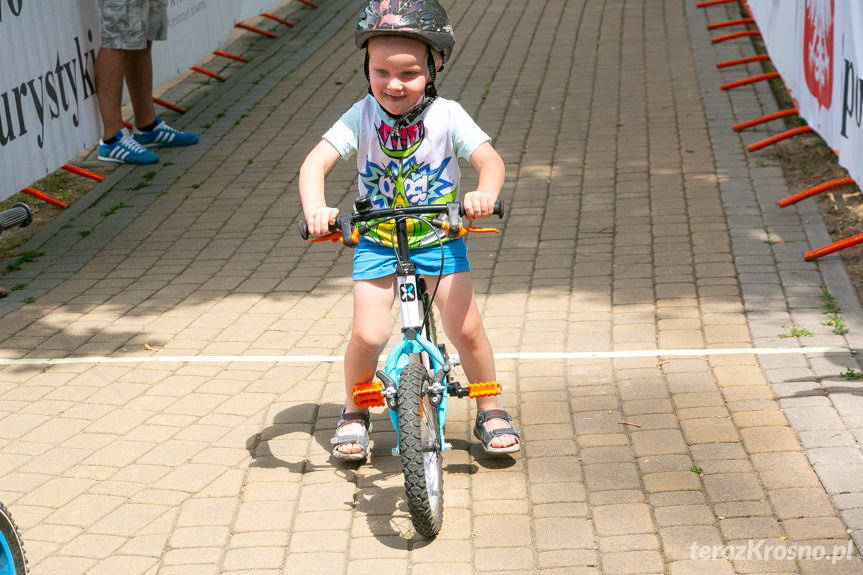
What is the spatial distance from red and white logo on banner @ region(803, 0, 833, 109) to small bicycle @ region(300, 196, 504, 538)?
181 inches

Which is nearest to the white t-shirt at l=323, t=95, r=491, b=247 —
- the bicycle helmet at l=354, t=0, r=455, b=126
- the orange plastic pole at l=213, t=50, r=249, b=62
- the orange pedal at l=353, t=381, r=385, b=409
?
the bicycle helmet at l=354, t=0, r=455, b=126

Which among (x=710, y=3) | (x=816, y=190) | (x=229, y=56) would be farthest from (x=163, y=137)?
(x=710, y=3)

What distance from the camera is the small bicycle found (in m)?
3.66

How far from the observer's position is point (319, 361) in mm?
5590

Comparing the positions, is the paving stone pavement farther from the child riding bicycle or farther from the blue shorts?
the blue shorts

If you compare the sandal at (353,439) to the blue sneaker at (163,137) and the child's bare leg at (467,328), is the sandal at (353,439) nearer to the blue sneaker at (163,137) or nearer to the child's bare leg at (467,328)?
the child's bare leg at (467,328)

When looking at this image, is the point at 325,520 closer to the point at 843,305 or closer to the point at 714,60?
the point at 843,305

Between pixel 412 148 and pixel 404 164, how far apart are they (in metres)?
0.07

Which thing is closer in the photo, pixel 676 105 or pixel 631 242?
pixel 631 242

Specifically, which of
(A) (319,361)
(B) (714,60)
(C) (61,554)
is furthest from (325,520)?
(B) (714,60)

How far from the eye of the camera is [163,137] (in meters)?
9.80

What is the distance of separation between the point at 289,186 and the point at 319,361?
3.24m

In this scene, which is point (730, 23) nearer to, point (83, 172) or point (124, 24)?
point (124, 24)

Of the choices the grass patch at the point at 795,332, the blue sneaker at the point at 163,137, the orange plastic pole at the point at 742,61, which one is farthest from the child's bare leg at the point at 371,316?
the orange plastic pole at the point at 742,61
